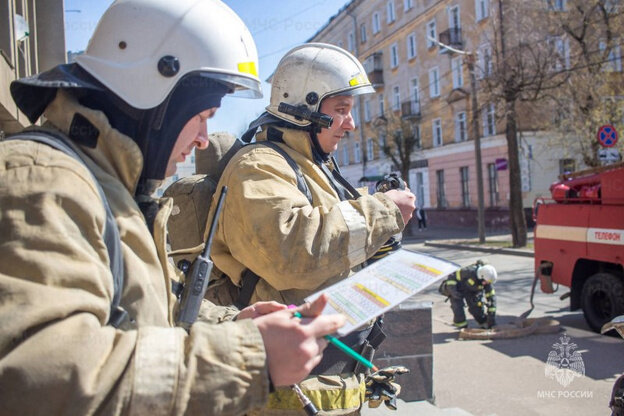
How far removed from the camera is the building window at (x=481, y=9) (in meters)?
27.5

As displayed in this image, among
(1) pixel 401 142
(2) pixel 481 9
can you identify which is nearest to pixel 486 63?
(1) pixel 401 142

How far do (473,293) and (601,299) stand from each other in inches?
66.7

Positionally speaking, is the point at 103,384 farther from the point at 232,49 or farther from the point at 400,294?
the point at 232,49

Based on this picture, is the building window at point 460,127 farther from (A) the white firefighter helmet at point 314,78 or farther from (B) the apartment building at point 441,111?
(A) the white firefighter helmet at point 314,78

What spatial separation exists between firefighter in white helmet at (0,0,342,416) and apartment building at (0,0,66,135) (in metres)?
5.41

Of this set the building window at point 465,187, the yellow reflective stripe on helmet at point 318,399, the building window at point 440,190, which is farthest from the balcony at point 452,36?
the yellow reflective stripe on helmet at point 318,399

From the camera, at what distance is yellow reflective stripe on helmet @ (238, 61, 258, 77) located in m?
1.78

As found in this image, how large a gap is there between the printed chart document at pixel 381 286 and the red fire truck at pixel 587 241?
6481 mm

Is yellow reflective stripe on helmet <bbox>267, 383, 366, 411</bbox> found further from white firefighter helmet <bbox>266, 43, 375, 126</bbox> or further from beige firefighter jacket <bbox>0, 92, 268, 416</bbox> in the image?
white firefighter helmet <bbox>266, 43, 375, 126</bbox>

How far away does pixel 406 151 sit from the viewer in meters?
28.1

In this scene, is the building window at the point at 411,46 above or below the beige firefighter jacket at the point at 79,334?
above

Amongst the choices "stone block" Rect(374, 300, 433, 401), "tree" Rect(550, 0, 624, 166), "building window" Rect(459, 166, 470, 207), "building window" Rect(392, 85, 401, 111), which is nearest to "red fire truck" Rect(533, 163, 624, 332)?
"stone block" Rect(374, 300, 433, 401)

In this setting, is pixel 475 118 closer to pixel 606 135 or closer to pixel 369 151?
pixel 606 135

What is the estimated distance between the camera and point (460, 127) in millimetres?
31469
